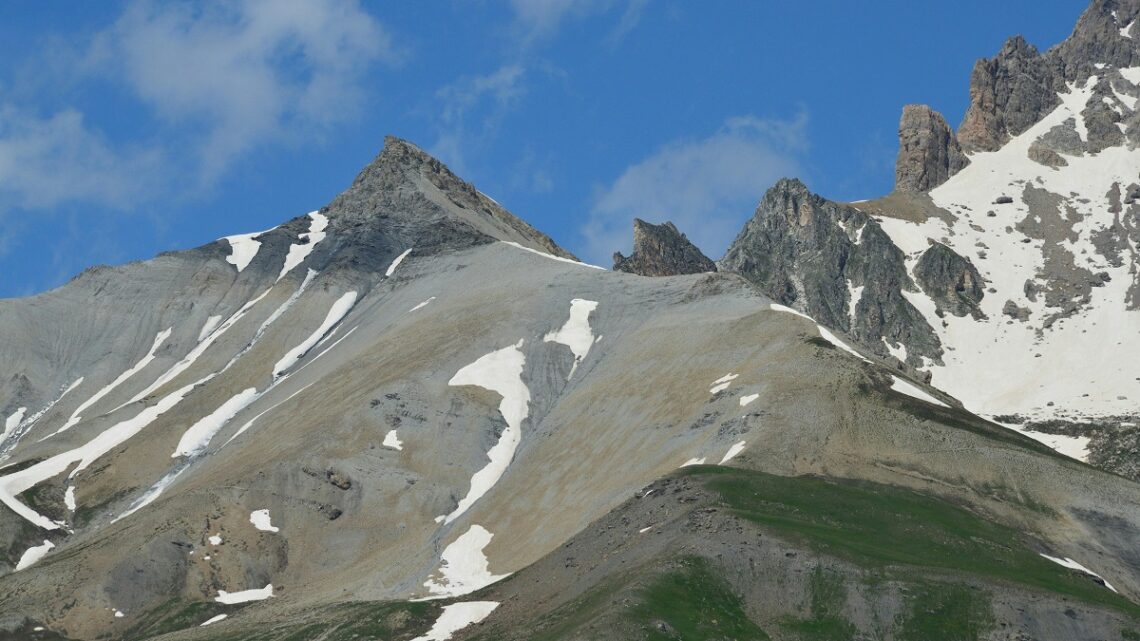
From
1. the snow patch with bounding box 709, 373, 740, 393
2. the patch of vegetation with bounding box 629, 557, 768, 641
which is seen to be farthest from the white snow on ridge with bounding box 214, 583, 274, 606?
the patch of vegetation with bounding box 629, 557, 768, 641

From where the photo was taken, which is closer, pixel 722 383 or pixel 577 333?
pixel 722 383

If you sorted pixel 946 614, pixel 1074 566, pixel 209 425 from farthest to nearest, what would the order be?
pixel 209 425 → pixel 1074 566 → pixel 946 614

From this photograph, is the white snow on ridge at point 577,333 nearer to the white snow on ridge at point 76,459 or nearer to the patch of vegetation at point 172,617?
the white snow on ridge at point 76,459

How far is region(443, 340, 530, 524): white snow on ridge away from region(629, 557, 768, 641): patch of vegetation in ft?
163

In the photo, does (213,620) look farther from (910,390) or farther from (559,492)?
(910,390)

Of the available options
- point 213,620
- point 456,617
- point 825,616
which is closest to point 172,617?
point 213,620

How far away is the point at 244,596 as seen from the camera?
128 m

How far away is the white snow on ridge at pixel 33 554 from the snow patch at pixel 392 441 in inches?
1251

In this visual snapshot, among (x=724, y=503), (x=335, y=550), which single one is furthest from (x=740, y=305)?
(x=724, y=503)

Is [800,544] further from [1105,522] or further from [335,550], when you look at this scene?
[335,550]

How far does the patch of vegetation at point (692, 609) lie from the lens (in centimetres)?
8219

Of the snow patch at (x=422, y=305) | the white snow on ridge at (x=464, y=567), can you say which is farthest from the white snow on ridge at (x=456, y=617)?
the snow patch at (x=422, y=305)

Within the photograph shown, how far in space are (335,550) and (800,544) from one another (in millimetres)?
54482

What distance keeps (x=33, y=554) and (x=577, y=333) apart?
60218 mm
